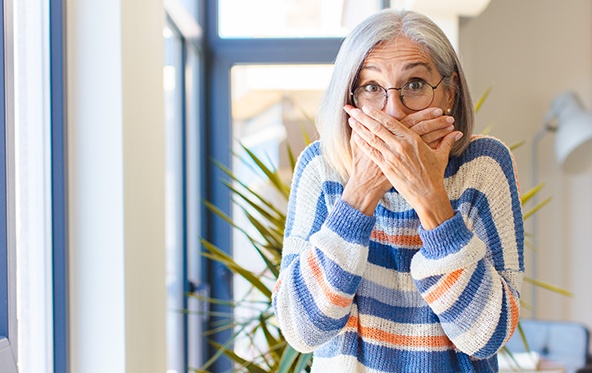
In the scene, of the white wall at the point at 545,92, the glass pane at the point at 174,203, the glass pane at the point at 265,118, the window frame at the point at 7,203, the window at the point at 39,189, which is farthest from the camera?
the white wall at the point at 545,92

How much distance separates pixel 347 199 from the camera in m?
1.31

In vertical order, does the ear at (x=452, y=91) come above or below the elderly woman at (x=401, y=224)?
above

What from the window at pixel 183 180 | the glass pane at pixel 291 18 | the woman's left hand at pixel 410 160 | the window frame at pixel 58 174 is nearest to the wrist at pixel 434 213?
the woman's left hand at pixel 410 160

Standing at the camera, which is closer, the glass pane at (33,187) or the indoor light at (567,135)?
the glass pane at (33,187)

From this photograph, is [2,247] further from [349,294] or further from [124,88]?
[349,294]

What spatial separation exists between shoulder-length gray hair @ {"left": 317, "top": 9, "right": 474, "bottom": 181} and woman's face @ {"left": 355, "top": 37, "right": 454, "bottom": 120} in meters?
0.01

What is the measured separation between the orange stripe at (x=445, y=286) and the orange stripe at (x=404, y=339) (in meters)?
0.09

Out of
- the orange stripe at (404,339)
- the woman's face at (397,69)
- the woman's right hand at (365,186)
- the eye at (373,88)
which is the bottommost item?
the orange stripe at (404,339)

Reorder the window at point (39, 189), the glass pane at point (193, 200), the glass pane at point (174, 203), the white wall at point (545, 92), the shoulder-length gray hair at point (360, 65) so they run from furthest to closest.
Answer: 1. the white wall at point (545, 92)
2. the glass pane at point (193, 200)
3. the glass pane at point (174, 203)
4. the window at point (39, 189)
5. the shoulder-length gray hair at point (360, 65)

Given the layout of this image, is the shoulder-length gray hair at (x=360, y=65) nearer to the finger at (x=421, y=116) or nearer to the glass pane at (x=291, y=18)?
the finger at (x=421, y=116)

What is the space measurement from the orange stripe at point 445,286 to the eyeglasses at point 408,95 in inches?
11.3

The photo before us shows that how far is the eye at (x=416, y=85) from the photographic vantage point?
4.35ft

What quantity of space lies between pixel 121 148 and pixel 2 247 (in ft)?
1.29

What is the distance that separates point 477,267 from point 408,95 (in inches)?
12.2
